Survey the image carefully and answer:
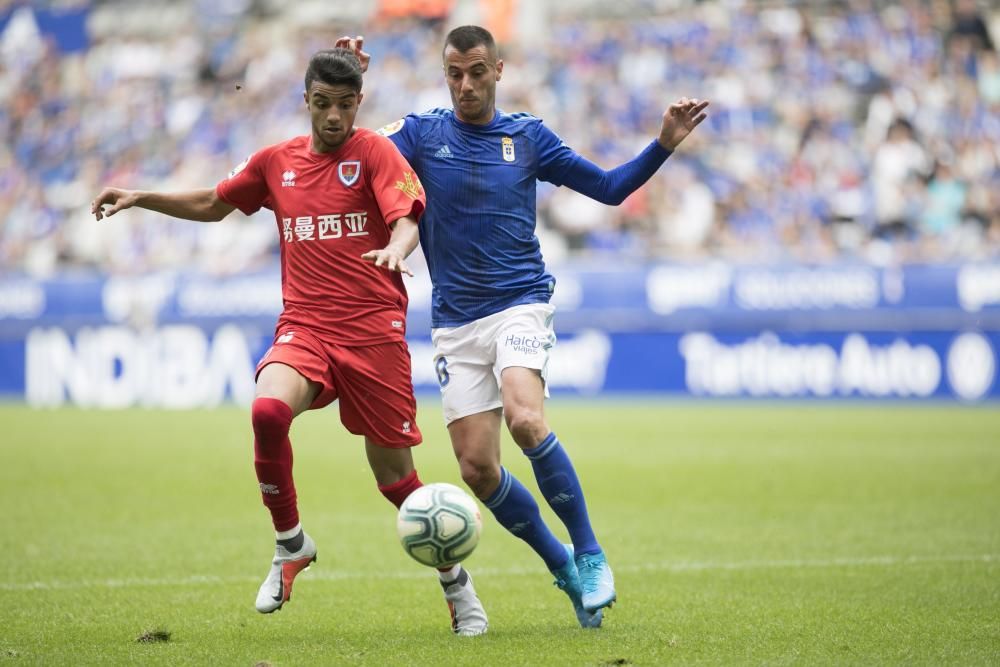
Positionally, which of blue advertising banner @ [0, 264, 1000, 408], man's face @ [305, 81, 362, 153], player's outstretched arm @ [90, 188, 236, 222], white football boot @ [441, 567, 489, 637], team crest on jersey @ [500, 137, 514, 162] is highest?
man's face @ [305, 81, 362, 153]

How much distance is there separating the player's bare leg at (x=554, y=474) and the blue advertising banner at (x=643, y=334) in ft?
39.1

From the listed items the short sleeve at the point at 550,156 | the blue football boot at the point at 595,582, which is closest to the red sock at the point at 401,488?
the blue football boot at the point at 595,582

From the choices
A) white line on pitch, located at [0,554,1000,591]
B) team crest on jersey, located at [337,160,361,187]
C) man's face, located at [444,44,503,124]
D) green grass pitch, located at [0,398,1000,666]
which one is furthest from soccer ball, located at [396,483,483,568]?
white line on pitch, located at [0,554,1000,591]

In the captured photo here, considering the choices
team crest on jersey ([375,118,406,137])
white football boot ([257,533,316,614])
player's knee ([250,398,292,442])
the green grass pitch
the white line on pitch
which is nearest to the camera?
the green grass pitch

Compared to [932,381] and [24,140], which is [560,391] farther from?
[24,140]

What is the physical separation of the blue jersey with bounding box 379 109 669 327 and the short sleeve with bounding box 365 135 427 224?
13.1 inches

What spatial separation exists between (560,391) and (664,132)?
15461mm

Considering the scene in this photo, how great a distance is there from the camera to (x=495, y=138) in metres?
6.45

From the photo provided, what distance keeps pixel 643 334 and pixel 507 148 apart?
14701mm

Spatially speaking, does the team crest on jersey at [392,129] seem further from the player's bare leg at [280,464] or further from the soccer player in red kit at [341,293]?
the player's bare leg at [280,464]

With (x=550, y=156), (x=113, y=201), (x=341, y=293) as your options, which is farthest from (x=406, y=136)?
(x=113, y=201)

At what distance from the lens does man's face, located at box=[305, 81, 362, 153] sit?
5930 millimetres

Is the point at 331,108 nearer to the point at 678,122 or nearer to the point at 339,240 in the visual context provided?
the point at 339,240

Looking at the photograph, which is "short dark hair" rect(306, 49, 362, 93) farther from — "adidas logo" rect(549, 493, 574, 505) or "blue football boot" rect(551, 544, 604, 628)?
"blue football boot" rect(551, 544, 604, 628)
